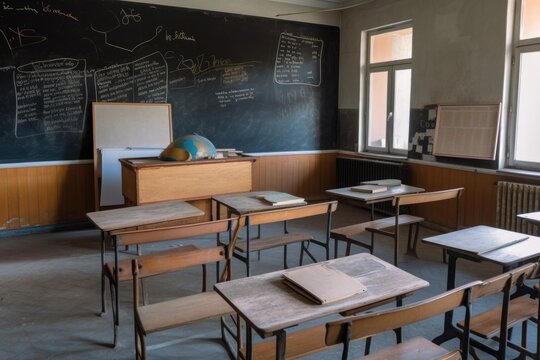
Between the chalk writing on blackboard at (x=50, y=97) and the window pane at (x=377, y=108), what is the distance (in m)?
3.86

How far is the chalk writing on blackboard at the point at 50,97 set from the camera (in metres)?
5.05

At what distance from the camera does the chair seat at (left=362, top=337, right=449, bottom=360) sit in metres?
1.83

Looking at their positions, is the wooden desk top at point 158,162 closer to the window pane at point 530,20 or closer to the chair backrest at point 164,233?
the chair backrest at point 164,233

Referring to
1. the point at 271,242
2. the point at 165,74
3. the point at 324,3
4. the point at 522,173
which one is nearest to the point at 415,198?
the point at 271,242

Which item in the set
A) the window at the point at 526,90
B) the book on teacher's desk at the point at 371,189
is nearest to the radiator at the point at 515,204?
the window at the point at 526,90

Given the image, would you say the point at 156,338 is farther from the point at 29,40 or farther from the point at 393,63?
the point at 393,63

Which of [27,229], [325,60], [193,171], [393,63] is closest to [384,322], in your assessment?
[193,171]

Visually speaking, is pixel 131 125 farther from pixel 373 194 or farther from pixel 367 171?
pixel 367 171

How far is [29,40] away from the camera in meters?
5.02

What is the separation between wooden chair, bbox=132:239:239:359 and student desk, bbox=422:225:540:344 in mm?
1166

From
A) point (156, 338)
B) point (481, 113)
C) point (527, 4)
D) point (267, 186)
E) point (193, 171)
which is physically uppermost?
point (527, 4)

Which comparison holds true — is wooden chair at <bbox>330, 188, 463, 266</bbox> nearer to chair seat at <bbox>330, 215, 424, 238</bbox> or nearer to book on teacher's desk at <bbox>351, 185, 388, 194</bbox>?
chair seat at <bbox>330, 215, 424, 238</bbox>

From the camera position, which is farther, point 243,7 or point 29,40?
point 243,7

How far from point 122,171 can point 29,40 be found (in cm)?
173
